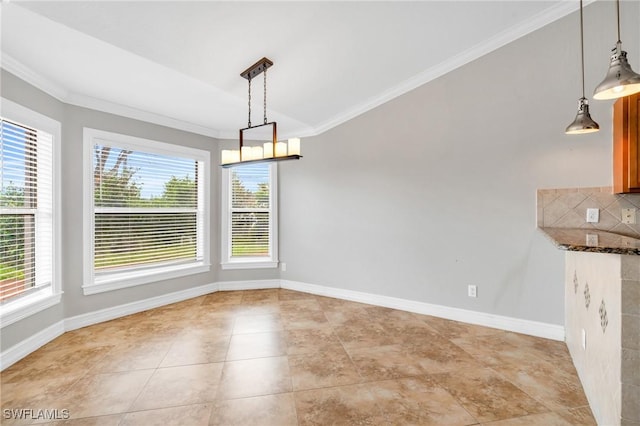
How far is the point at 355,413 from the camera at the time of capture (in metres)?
1.82

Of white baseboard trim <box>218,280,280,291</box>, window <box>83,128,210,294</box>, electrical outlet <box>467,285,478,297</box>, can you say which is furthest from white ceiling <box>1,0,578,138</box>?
white baseboard trim <box>218,280,280,291</box>

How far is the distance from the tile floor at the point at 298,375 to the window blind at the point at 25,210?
2.31 ft

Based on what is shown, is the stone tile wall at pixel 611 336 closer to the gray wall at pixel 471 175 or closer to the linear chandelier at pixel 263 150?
the gray wall at pixel 471 175

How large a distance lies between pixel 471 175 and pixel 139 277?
Result: 13.8 feet

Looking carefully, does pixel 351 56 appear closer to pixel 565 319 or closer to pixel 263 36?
pixel 263 36

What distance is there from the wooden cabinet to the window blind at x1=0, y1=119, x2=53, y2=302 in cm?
504

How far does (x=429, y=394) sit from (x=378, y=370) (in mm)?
418

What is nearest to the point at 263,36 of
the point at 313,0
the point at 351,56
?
the point at 313,0

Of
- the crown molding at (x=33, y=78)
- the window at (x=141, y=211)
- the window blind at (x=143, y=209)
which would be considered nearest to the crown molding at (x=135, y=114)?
the crown molding at (x=33, y=78)

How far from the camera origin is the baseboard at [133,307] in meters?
3.17

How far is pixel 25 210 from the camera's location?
2609 mm

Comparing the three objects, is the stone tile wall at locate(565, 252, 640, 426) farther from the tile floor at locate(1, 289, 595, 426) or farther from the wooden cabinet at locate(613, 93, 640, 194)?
the wooden cabinet at locate(613, 93, 640, 194)

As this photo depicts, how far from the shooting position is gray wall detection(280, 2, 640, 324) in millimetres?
2738

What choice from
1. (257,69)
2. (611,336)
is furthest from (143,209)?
(611,336)
